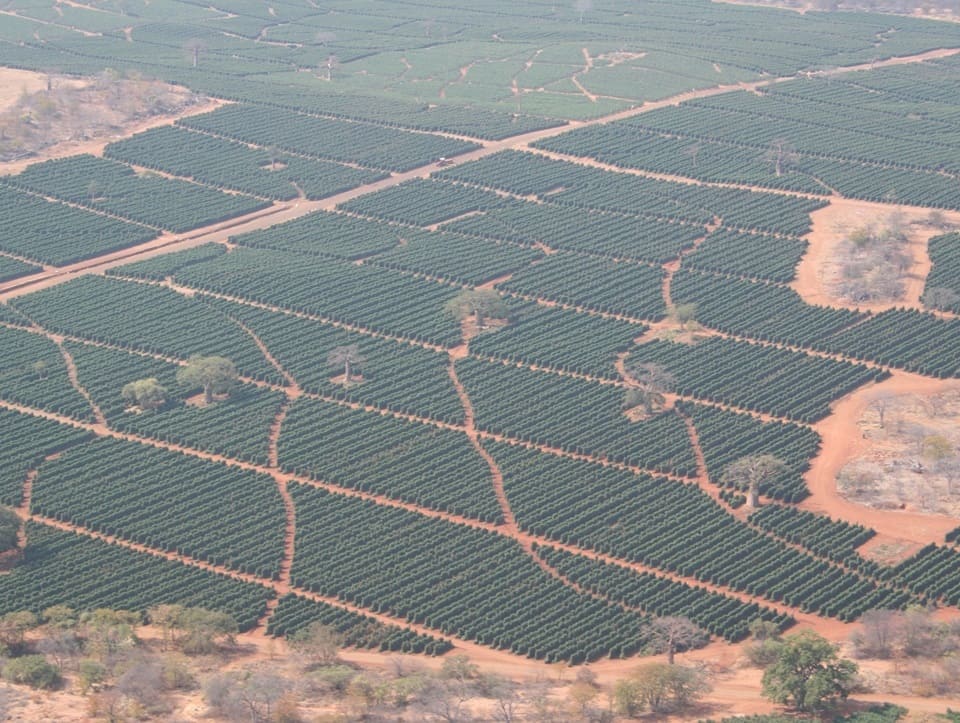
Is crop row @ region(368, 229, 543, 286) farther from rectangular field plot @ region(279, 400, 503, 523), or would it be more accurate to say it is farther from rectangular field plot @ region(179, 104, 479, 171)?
rectangular field plot @ region(279, 400, 503, 523)

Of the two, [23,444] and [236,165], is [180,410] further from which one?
[236,165]

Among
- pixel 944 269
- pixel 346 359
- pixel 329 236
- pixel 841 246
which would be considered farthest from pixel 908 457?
pixel 329 236

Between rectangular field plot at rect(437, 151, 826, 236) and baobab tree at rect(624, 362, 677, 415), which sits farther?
rectangular field plot at rect(437, 151, 826, 236)

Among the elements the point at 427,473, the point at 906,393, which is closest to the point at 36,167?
the point at 427,473

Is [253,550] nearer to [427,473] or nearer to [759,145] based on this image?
[427,473]

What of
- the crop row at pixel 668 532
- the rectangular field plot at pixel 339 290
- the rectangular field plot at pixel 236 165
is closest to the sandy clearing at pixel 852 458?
the crop row at pixel 668 532

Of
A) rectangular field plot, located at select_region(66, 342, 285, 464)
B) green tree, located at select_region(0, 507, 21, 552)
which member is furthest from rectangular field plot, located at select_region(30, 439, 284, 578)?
green tree, located at select_region(0, 507, 21, 552)
